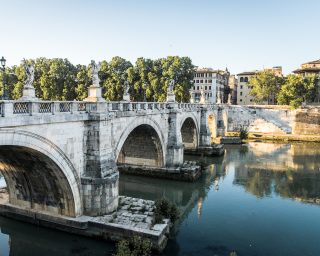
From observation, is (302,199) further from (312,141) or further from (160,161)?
(312,141)

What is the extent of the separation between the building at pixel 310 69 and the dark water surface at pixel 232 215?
44.8m

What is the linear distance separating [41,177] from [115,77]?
38.2 m

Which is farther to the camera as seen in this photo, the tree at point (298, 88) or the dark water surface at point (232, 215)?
the tree at point (298, 88)

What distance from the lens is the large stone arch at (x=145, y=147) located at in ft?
81.4

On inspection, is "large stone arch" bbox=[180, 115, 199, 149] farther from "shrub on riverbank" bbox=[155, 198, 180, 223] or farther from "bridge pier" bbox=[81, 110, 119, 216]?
"bridge pier" bbox=[81, 110, 119, 216]

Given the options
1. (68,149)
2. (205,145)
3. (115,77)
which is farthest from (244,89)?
(68,149)

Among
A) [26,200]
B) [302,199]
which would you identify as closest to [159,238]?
[26,200]

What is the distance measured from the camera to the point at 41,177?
15.2 meters

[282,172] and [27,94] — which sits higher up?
[27,94]

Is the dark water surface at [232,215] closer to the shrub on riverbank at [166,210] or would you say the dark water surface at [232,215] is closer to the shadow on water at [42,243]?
the shadow on water at [42,243]

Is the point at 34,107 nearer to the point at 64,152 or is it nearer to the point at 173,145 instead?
the point at 64,152

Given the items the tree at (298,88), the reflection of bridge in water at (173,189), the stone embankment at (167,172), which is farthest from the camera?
the tree at (298,88)

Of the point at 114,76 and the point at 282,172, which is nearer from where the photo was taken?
the point at 282,172

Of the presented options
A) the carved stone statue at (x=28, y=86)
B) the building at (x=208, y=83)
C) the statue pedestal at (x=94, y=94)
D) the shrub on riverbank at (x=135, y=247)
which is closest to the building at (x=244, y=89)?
the building at (x=208, y=83)
